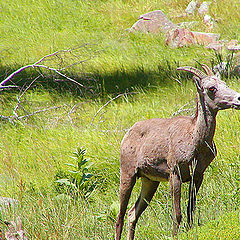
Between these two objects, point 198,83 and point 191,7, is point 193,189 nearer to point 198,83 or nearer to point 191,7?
point 198,83

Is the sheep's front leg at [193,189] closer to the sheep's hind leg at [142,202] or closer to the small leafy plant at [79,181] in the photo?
the sheep's hind leg at [142,202]

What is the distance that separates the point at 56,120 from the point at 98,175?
9.17 ft

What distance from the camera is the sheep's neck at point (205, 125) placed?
133 inches

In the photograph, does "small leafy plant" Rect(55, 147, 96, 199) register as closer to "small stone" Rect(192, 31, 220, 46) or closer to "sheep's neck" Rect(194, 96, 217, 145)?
"sheep's neck" Rect(194, 96, 217, 145)

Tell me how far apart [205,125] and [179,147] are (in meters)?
0.28

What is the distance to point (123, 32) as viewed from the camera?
1405 cm

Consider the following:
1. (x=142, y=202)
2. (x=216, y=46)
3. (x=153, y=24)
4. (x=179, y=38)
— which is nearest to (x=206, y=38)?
(x=179, y=38)

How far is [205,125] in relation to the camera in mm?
3402

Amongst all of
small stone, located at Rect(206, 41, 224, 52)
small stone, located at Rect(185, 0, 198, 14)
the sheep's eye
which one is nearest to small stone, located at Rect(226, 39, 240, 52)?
small stone, located at Rect(206, 41, 224, 52)

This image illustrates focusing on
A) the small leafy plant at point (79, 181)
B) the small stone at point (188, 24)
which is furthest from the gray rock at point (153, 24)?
the small leafy plant at point (79, 181)

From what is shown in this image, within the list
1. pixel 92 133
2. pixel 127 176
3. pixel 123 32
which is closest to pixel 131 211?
pixel 127 176

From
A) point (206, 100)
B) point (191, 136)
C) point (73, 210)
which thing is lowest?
point (73, 210)

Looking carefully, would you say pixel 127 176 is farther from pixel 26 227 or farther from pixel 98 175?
pixel 98 175

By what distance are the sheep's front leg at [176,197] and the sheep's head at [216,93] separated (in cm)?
65
